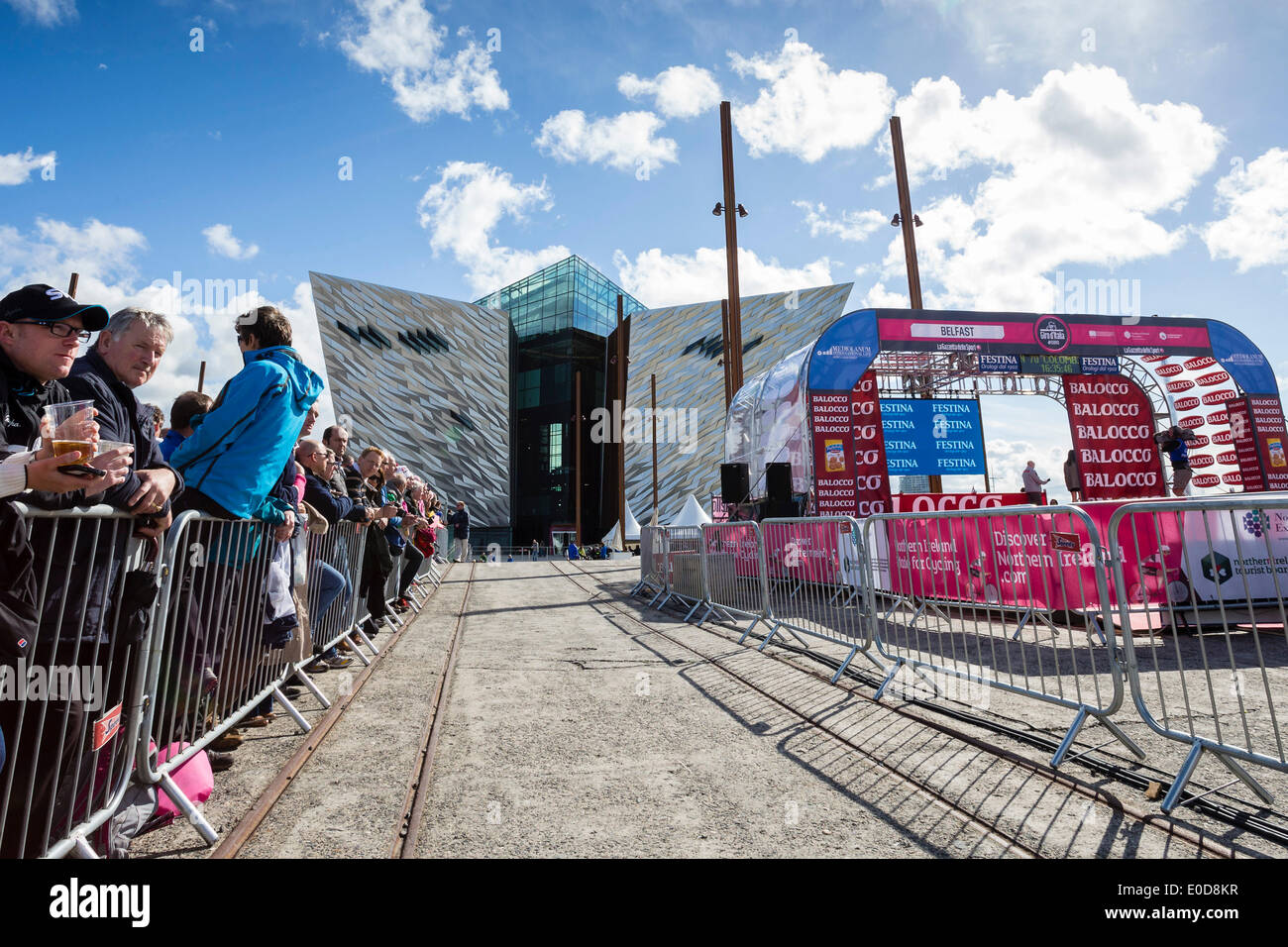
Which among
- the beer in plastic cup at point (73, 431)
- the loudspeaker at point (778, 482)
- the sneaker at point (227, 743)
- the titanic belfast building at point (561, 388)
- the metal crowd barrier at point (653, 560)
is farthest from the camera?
the titanic belfast building at point (561, 388)

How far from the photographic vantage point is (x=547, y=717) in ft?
12.6

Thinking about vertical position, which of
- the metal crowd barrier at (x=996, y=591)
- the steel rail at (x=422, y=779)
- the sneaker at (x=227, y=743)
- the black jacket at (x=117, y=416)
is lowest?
the steel rail at (x=422, y=779)

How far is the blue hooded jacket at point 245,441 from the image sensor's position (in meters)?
2.85

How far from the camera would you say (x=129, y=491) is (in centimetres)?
203

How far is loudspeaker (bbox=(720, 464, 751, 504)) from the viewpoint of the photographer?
1527 centimetres

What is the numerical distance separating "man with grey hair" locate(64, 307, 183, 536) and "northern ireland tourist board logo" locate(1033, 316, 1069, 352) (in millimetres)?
15620

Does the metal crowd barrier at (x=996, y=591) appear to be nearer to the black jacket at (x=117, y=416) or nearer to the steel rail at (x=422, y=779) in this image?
the steel rail at (x=422, y=779)

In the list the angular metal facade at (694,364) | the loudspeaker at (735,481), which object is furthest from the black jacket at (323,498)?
the angular metal facade at (694,364)

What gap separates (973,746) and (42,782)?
382 cm

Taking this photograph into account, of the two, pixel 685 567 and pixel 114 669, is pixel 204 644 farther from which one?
pixel 685 567

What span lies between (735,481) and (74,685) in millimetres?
14131

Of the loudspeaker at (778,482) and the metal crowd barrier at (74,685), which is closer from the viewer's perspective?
the metal crowd barrier at (74,685)
